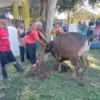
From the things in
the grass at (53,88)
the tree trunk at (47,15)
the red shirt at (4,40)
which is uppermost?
the tree trunk at (47,15)

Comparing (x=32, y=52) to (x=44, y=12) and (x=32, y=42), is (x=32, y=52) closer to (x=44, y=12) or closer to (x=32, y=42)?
(x=32, y=42)

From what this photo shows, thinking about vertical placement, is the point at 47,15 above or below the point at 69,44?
above

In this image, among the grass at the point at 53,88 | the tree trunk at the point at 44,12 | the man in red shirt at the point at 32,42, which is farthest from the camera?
the tree trunk at the point at 44,12

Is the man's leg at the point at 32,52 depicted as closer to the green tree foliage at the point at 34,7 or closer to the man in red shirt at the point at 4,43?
the man in red shirt at the point at 4,43

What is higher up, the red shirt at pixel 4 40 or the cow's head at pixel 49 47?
the red shirt at pixel 4 40

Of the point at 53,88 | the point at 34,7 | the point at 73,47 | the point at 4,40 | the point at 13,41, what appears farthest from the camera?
the point at 34,7

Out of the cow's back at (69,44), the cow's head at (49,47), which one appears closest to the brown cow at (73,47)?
Result: the cow's back at (69,44)

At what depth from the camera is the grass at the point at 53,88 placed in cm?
503

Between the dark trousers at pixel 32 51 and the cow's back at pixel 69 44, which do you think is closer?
the cow's back at pixel 69 44

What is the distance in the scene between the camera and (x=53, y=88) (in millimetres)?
5492

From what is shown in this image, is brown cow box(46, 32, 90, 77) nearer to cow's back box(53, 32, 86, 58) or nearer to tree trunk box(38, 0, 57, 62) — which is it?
cow's back box(53, 32, 86, 58)

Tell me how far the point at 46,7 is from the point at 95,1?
21.6 feet

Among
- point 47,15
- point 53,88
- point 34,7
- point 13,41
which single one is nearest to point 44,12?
point 47,15

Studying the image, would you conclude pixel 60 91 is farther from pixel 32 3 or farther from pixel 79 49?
pixel 32 3
